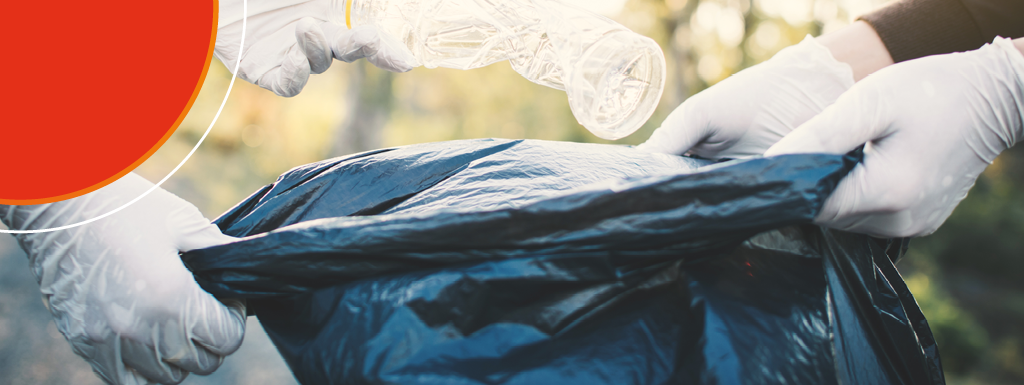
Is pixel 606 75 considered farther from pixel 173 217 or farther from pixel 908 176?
pixel 173 217

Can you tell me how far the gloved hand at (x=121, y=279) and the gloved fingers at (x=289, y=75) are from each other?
0.37 metres

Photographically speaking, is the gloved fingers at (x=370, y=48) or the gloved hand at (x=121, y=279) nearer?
the gloved hand at (x=121, y=279)

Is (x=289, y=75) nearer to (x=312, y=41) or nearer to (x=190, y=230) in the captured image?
(x=312, y=41)

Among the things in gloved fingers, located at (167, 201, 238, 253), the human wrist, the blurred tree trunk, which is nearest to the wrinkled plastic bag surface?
gloved fingers, located at (167, 201, 238, 253)

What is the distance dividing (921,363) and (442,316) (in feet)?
2.22

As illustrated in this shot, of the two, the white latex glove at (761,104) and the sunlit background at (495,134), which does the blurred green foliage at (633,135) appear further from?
the white latex glove at (761,104)

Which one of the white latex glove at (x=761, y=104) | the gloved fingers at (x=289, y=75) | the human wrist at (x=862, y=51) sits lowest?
the white latex glove at (x=761, y=104)

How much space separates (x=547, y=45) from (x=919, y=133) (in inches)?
25.9

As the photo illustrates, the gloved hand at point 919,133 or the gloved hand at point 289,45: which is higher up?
the gloved hand at point 289,45

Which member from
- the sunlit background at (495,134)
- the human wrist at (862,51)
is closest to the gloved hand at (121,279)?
the human wrist at (862,51)

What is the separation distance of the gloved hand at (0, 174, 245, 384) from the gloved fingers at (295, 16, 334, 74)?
39 centimetres

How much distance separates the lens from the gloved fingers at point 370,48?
0.85 m

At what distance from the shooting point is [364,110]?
667 centimetres

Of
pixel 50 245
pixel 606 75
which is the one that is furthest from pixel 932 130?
pixel 50 245
